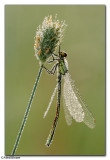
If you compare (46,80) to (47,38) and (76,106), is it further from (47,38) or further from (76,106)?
(47,38)

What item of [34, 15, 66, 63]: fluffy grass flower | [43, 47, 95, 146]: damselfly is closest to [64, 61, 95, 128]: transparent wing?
[43, 47, 95, 146]: damselfly

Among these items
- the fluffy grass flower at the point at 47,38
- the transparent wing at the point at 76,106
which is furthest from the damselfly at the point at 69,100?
the fluffy grass flower at the point at 47,38

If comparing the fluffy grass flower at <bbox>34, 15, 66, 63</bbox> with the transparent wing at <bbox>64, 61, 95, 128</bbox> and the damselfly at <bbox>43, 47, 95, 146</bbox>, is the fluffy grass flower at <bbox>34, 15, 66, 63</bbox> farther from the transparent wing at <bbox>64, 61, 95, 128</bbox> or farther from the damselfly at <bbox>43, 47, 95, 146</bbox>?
the transparent wing at <bbox>64, 61, 95, 128</bbox>

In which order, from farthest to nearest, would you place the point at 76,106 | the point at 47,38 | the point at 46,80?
the point at 46,80 → the point at 76,106 → the point at 47,38

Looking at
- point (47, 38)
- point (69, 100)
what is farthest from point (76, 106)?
point (47, 38)

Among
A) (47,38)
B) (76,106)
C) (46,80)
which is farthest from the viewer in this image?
(46,80)

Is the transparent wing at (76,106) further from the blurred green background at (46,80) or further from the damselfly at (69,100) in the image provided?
the blurred green background at (46,80)
